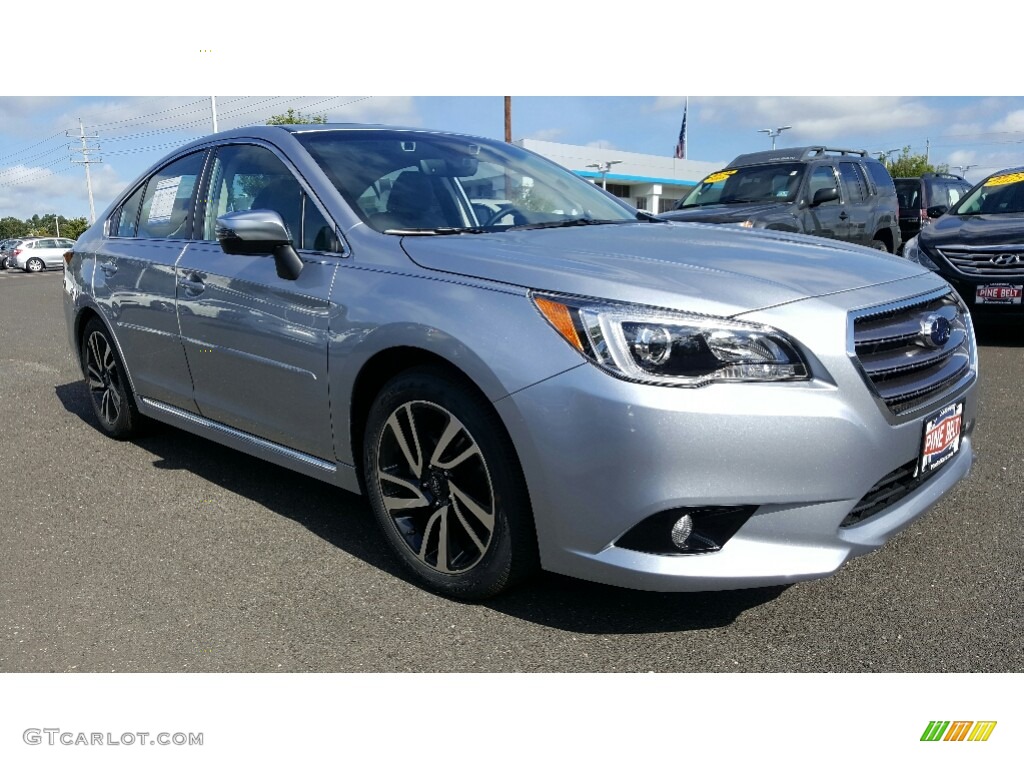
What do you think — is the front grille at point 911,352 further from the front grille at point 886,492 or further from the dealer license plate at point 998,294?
the dealer license plate at point 998,294

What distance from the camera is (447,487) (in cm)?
294

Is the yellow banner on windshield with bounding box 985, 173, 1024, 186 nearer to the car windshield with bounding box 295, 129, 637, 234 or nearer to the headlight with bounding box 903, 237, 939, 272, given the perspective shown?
the headlight with bounding box 903, 237, 939, 272

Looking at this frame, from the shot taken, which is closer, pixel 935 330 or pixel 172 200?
pixel 935 330

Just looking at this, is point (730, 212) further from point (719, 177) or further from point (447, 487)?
point (447, 487)

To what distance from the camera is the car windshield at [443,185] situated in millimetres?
3395

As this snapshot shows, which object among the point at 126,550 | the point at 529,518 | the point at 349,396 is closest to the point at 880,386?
the point at 529,518

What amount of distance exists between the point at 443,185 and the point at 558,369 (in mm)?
1440

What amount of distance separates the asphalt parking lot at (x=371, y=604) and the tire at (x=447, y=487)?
15cm

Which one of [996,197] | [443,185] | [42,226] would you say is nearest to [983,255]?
[996,197]

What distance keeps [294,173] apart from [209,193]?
31.4 inches

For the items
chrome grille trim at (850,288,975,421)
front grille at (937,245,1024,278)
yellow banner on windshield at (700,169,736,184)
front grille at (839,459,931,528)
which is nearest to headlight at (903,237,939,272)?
front grille at (937,245,1024,278)

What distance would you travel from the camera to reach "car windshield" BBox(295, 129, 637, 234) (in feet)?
11.1

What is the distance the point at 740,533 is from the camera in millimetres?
2486
